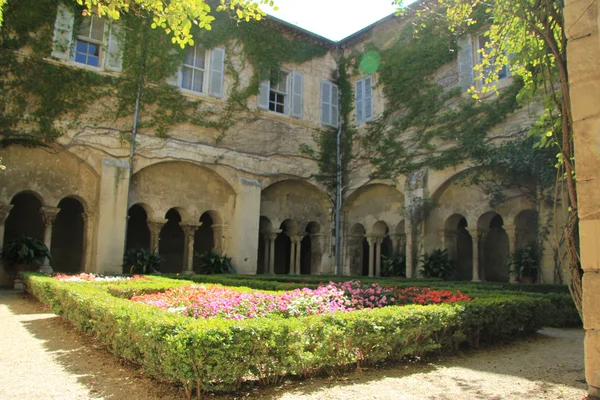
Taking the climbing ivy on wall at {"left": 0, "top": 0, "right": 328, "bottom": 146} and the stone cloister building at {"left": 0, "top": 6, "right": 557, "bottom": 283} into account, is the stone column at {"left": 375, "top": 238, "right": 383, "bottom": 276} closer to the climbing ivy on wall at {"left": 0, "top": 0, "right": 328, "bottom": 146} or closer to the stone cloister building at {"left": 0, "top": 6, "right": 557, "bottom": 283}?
the stone cloister building at {"left": 0, "top": 6, "right": 557, "bottom": 283}

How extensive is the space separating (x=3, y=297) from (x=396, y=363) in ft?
28.5

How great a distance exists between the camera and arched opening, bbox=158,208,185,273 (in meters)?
17.4

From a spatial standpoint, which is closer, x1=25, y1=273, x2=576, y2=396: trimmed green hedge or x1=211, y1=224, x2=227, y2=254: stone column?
x1=25, y1=273, x2=576, y2=396: trimmed green hedge

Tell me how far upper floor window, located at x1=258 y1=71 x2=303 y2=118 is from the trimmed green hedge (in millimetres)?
11270

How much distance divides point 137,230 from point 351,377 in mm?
14127

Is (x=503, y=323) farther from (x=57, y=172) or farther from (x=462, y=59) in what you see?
(x=57, y=172)

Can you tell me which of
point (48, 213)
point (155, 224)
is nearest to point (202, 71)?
point (155, 224)

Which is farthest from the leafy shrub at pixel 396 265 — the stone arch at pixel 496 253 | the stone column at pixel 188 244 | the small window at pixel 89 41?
the small window at pixel 89 41

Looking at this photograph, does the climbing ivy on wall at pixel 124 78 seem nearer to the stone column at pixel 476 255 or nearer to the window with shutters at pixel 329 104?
the window with shutters at pixel 329 104

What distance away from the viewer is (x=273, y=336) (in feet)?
12.6

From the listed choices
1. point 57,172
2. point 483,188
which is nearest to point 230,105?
point 57,172

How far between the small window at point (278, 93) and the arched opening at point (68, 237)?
23.8 feet

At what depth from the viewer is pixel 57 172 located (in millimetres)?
12711

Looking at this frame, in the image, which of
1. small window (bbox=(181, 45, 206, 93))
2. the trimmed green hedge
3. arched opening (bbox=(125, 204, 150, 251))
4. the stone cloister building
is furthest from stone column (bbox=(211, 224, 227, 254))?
the trimmed green hedge
